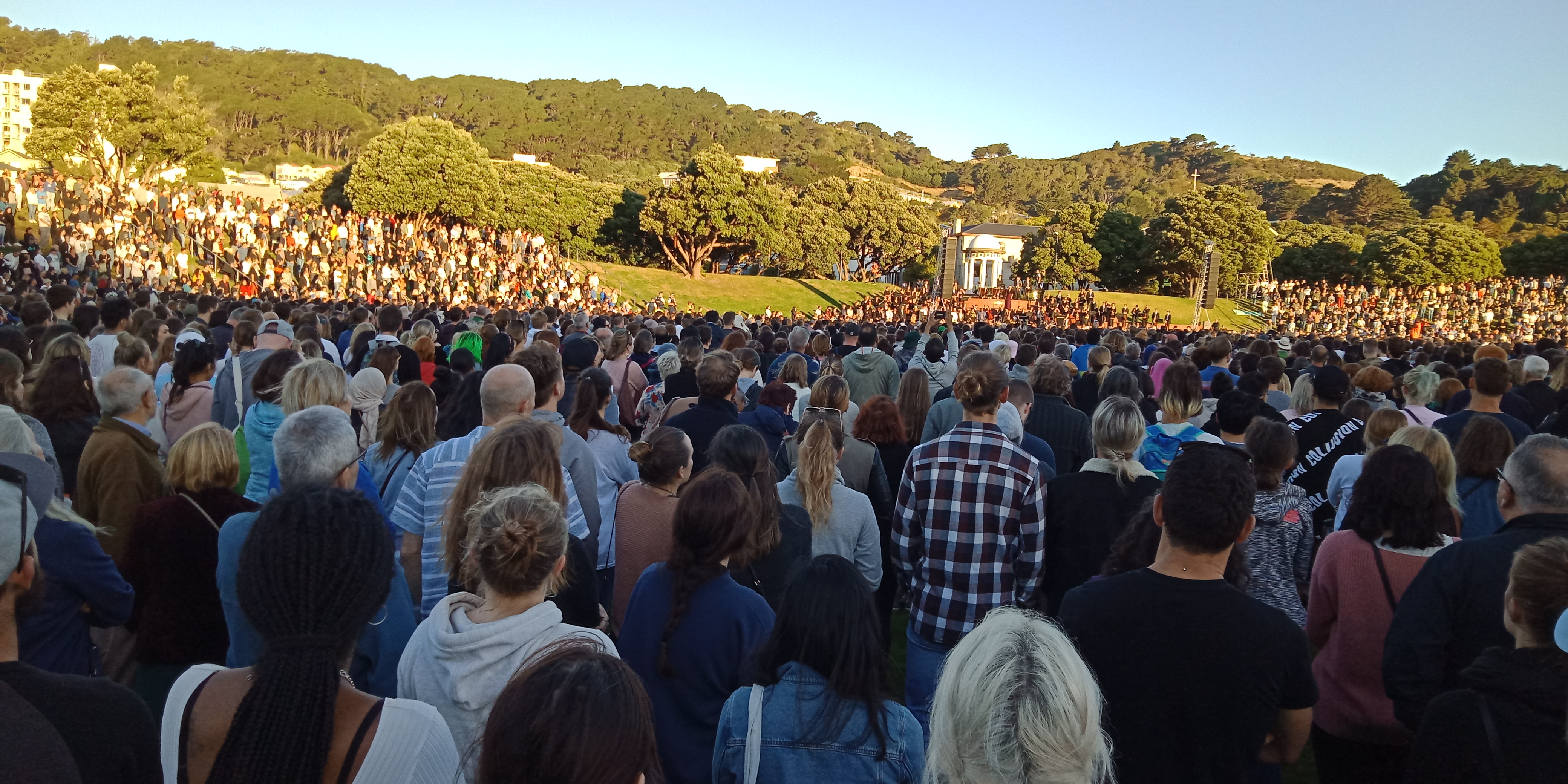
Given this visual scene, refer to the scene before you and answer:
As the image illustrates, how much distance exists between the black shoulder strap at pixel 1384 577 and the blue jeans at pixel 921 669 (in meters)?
1.56

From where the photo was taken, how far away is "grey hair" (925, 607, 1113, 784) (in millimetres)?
A: 1635

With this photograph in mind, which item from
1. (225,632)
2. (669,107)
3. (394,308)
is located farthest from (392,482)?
(669,107)

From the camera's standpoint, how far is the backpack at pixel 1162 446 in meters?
5.08

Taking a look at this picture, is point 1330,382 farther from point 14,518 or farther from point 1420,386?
point 14,518

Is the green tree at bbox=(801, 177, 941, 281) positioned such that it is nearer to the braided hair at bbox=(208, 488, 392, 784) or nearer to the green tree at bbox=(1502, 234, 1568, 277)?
the green tree at bbox=(1502, 234, 1568, 277)

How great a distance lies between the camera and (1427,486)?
125 inches

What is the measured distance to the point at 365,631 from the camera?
9.20 feet

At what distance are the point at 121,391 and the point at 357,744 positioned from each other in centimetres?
313

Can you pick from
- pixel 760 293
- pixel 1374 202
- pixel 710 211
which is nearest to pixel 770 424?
pixel 760 293

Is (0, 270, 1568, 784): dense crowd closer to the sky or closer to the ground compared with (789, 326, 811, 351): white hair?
closer to the ground

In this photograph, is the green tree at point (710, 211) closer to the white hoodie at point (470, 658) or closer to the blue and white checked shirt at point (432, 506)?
the blue and white checked shirt at point (432, 506)

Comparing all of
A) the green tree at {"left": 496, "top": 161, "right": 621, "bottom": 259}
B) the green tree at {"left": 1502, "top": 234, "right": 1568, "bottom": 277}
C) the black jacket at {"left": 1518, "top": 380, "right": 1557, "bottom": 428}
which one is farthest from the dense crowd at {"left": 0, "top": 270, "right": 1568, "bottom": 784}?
the green tree at {"left": 1502, "top": 234, "right": 1568, "bottom": 277}

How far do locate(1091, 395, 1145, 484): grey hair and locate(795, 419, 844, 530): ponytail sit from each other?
111cm

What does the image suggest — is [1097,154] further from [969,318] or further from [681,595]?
[681,595]
